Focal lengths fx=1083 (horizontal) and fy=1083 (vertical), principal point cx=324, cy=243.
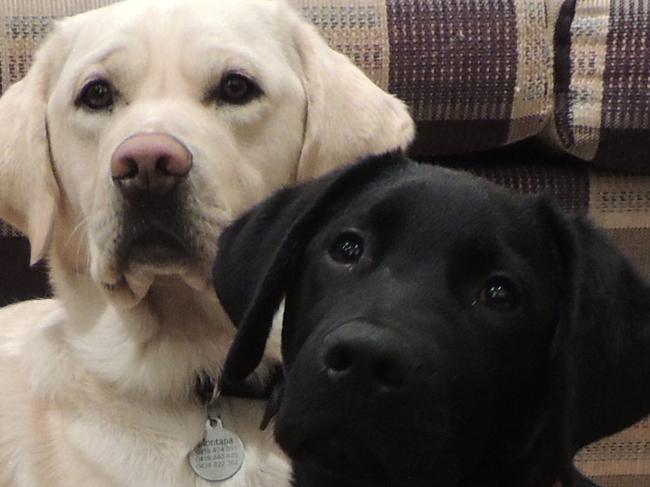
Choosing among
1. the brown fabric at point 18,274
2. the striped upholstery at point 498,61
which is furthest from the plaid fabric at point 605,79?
the brown fabric at point 18,274

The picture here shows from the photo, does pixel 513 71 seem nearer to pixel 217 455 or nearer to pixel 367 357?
pixel 217 455

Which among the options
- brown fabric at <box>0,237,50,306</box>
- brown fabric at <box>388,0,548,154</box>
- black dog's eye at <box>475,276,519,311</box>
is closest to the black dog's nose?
black dog's eye at <box>475,276,519,311</box>

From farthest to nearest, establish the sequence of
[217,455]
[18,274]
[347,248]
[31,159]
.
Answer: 1. [18,274]
2. [31,159]
3. [217,455]
4. [347,248]

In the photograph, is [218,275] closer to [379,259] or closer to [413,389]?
[379,259]

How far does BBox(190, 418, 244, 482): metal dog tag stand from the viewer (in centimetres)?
174

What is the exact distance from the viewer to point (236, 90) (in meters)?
1.77

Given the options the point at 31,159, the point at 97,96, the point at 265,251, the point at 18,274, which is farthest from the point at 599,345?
the point at 18,274

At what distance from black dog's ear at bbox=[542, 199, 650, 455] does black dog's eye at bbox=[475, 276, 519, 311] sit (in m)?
0.07

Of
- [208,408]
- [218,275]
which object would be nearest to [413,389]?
[218,275]

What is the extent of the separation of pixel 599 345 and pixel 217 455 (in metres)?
0.70

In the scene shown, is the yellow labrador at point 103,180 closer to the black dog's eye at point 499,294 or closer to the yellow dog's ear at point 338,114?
the yellow dog's ear at point 338,114

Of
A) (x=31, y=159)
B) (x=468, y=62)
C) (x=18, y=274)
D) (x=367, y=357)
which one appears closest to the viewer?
(x=367, y=357)

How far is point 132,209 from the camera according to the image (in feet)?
5.22

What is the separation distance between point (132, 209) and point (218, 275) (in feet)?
0.61
